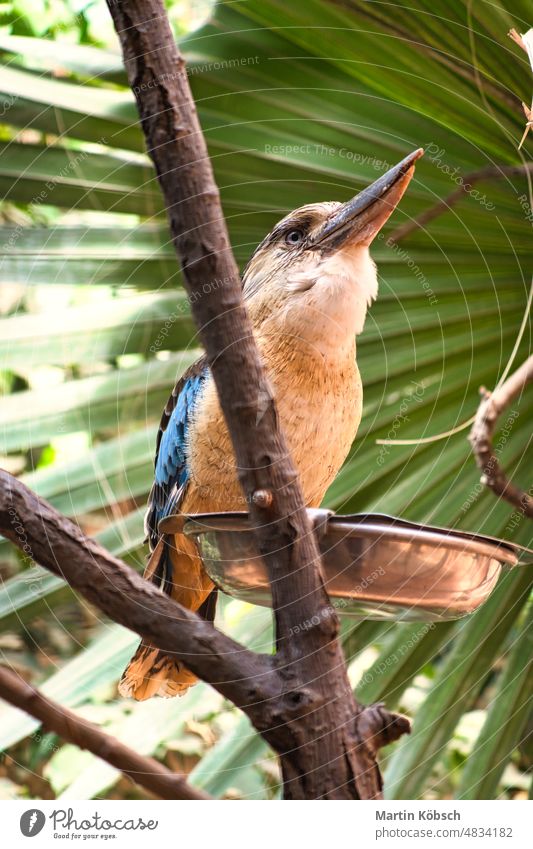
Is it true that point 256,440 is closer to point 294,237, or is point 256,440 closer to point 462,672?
point 294,237

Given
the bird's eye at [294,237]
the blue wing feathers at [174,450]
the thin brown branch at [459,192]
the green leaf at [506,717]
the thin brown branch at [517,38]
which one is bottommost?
the green leaf at [506,717]

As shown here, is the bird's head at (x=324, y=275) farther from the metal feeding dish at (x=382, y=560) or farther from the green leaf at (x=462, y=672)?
the green leaf at (x=462, y=672)

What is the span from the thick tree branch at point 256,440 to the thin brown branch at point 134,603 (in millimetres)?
28

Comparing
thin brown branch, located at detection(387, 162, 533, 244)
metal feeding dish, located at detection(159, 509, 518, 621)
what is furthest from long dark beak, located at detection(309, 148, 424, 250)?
metal feeding dish, located at detection(159, 509, 518, 621)

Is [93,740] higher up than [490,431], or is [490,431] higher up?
[490,431]

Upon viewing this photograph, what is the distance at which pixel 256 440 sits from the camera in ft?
2.03

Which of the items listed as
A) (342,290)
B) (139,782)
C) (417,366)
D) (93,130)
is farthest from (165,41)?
(139,782)

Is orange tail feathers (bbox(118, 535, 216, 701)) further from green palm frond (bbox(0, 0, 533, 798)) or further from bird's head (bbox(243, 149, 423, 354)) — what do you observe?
bird's head (bbox(243, 149, 423, 354))

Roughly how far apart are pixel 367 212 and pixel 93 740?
0.52 metres

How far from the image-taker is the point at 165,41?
0.59 m

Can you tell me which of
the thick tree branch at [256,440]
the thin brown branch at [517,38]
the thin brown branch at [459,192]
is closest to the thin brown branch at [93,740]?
the thick tree branch at [256,440]

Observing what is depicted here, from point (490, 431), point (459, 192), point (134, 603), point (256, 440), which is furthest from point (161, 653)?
point (459, 192)

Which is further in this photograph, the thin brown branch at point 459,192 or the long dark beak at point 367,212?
the thin brown branch at point 459,192

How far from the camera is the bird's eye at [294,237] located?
0.83 metres
